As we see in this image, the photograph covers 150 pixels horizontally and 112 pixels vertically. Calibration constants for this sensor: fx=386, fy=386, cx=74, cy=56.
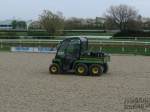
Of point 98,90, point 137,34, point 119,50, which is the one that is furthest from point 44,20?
point 98,90

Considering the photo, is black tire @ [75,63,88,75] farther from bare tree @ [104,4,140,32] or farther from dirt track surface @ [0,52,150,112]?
bare tree @ [104,4,140,32]

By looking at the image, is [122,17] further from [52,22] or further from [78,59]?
[78,59]

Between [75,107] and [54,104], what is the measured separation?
65cm

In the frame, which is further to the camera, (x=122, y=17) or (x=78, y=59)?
(x=122, y=17)

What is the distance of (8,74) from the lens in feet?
57.0

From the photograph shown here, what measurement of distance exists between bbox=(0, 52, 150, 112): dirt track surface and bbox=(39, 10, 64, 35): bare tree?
5644 centimetres

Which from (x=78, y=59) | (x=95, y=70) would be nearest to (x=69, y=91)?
(x=95, y=70)

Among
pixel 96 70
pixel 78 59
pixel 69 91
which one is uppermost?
pixel 78 59

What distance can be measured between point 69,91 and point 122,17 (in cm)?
7806

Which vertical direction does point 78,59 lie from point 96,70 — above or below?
above

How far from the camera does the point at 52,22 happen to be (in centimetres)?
7500

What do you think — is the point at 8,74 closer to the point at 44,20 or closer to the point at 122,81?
the point at 122,81

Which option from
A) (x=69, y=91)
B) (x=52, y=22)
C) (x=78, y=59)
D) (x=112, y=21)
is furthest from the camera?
(x=112, y=21)

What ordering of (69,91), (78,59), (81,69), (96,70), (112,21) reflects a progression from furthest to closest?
(112,21) < (78,59) < (81,69) < (96,70) < (69,91)
